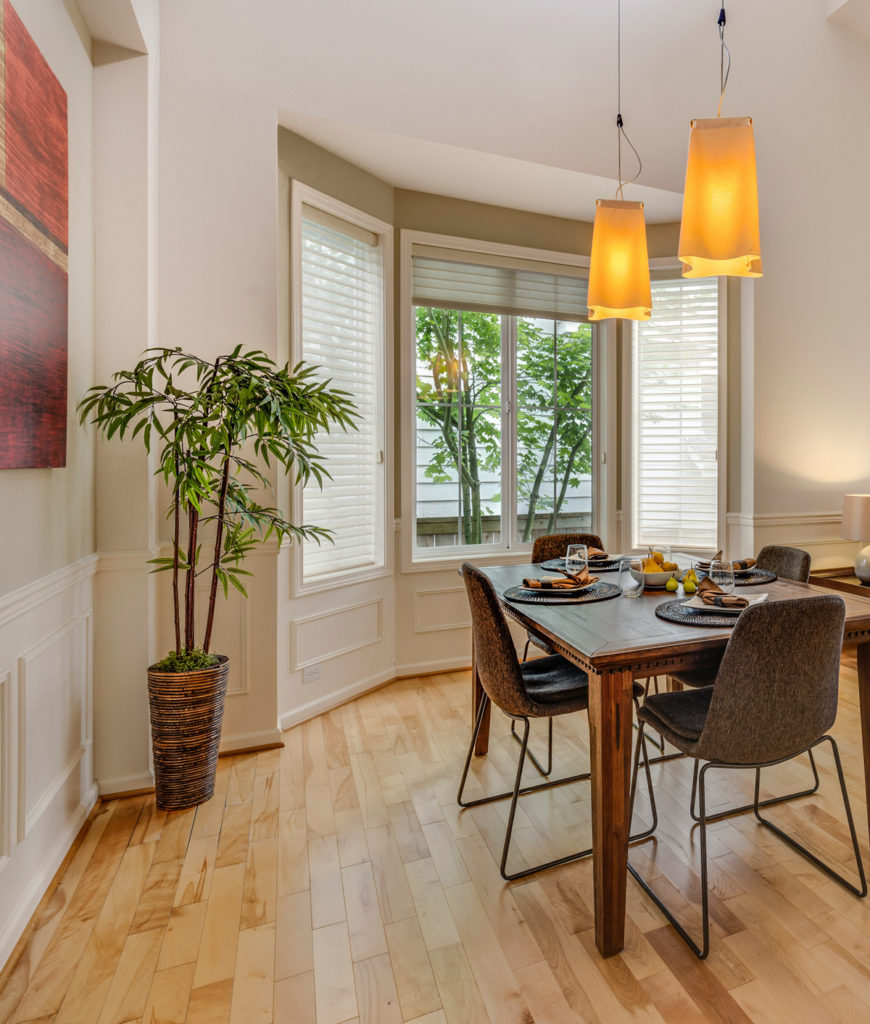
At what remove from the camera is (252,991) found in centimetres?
138

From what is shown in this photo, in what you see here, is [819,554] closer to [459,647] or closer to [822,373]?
[822,373]

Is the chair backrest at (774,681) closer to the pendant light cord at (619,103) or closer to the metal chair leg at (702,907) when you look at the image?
the metal chair leg at (702,907)

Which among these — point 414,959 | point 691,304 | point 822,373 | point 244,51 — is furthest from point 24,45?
point 822,373

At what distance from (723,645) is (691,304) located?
9.98 ft

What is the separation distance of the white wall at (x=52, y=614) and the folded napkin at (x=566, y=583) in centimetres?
154

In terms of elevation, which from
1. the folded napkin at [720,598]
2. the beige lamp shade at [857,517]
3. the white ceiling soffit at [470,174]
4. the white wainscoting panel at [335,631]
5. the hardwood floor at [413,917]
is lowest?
the hardwood floor at [413,917]

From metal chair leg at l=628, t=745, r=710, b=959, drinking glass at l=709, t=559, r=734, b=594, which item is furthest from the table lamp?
metal chair leg at l=628, t=745, r=710, b=959

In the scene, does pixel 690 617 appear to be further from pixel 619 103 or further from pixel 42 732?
pixel 619 103

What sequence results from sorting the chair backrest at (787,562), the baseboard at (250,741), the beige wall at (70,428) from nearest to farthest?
the beige wall at (70,428)
the chair backrest at (787,562)
the baseboard at (250,741)

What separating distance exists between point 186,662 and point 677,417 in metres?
3.33

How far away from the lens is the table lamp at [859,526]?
3500 millimetres

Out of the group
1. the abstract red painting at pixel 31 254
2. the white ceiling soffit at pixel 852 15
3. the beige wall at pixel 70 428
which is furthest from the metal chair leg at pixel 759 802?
the white ceiling soffit at pixel 852 15

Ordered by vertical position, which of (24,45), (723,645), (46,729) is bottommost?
(46,729)

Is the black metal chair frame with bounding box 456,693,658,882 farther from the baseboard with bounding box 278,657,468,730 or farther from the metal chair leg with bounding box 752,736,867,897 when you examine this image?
the baseboard with bounding box 278,657,468,730
